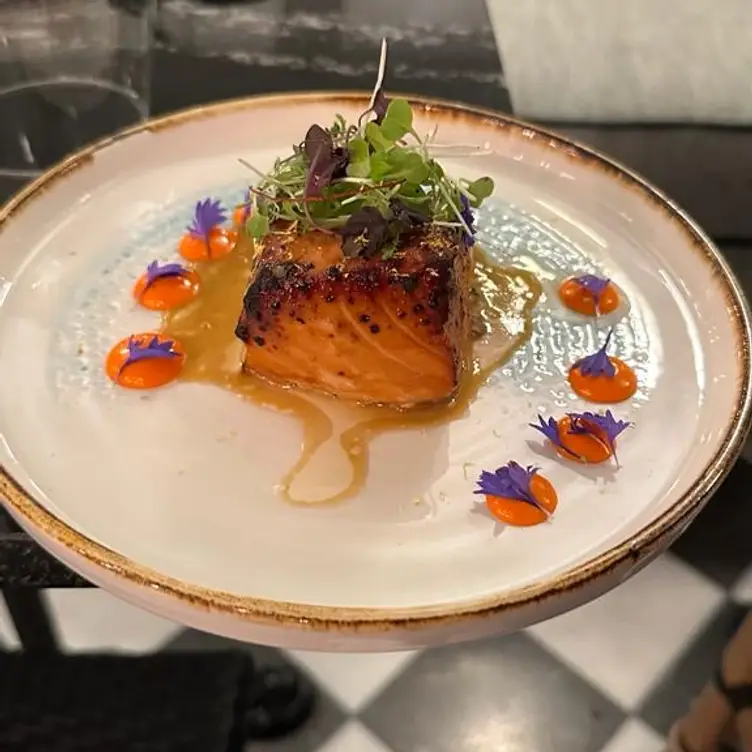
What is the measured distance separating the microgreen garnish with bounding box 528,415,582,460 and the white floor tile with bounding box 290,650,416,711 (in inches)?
39.7

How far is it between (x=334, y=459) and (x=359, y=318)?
0.50 feet

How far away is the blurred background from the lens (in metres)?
1.52

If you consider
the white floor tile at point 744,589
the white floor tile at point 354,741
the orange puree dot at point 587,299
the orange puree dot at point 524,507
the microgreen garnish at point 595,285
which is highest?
the microgreen garnish at point 595,285

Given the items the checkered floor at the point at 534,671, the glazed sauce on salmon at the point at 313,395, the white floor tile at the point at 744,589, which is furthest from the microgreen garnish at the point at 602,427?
the white floor tile at the point at 744,589

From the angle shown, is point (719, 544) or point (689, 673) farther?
point (719, 544)

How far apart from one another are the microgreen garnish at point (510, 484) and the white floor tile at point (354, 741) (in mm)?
1034

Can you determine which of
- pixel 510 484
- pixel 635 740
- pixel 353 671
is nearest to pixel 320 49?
pixel 510 484

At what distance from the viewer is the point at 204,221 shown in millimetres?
1217

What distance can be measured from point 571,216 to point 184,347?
1.68 ft

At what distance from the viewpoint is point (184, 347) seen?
111cm

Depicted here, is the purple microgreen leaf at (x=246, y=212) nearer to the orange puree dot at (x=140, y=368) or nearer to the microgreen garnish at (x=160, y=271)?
the microgreen garnish at (x=160, y=271)

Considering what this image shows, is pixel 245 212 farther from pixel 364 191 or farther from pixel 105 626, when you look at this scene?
pixel 105 626

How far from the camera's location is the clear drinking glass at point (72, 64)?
5.09 ft

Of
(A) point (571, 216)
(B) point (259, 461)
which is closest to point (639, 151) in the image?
(A) point (571, 216)
